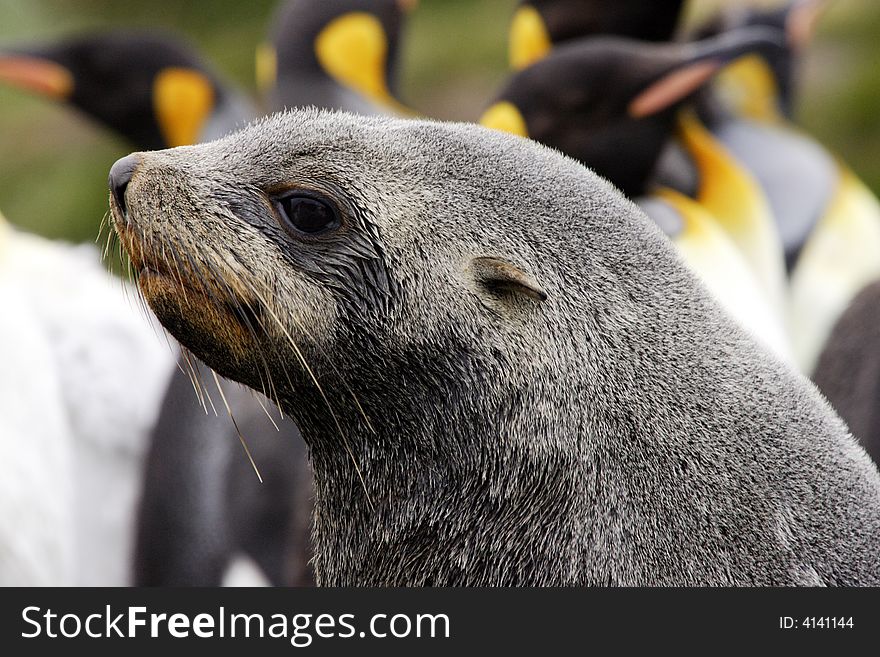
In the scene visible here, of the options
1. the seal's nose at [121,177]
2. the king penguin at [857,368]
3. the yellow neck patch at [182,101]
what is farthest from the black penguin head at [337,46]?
the seal's nose at [121,177]

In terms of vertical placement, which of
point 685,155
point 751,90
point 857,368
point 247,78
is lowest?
point 857,368

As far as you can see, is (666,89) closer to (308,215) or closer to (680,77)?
(680,77)

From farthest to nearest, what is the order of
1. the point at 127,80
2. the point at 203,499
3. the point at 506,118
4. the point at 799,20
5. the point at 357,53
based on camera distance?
the point at 799,20
the point at 127,80
the point at 357,53
the point at 203,499
the point at 506,118

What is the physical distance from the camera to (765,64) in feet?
15.2

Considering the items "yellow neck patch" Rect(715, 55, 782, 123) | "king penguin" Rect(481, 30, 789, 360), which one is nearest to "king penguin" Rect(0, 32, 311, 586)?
"king penguin" Rect(481, 30, 789, 360)

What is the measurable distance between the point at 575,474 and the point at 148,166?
2.12 feet

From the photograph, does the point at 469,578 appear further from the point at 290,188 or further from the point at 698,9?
the point at 698,9

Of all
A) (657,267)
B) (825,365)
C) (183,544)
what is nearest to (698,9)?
(825,365)

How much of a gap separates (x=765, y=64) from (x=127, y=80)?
2272mm

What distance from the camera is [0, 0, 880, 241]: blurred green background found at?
7.64 m

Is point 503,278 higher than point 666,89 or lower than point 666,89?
lower

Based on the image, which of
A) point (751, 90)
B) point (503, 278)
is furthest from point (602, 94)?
point (751, 90)

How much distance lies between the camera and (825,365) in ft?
9.00

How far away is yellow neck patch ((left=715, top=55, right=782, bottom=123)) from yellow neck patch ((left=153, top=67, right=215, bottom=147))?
1752 mm
